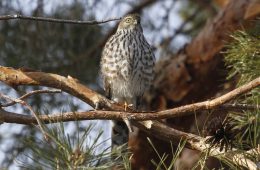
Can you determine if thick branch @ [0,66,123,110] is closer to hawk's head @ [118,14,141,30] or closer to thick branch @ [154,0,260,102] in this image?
hawk's head @ [118,14,141,30]

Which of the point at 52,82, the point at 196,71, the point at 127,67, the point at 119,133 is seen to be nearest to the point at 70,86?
the point at 52,82

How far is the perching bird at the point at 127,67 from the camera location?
588 cm

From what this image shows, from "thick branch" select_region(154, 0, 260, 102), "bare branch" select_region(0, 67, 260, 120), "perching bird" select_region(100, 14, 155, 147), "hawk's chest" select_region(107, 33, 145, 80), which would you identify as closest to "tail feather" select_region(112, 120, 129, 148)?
"perching bird" select_region(100, 14, 155, 147)

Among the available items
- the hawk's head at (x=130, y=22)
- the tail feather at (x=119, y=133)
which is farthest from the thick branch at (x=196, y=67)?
the tail feather at (x=119, y=133)

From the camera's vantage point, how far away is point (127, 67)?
5863 mm

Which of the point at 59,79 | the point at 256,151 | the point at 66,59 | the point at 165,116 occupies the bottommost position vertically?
the point at 256,151

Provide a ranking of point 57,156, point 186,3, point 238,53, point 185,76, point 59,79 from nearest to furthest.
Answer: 1. point 57,156
2. point 59,79
3. point 238,53
4. point 185,76
5. point 186,3

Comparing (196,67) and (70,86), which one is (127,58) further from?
(70,86)

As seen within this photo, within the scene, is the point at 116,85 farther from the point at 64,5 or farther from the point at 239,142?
the point at 239,142

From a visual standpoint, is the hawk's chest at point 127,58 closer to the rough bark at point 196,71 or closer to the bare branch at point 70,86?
the rough bark at point 196,71

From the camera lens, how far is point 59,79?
3494mm

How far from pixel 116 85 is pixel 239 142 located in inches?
111

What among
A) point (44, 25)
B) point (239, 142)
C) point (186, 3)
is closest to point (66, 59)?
point (44, 25)

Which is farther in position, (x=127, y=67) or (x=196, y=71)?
(x=196, y=71)
